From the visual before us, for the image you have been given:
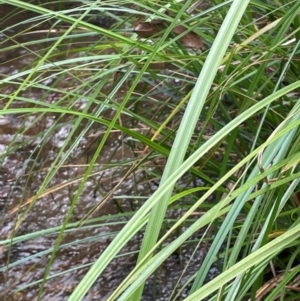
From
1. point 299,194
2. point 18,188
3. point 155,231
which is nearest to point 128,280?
point 155,231

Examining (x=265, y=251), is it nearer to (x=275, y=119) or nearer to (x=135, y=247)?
(x=275, y=119)

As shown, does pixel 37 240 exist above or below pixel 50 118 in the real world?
below

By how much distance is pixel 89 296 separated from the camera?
1.31m

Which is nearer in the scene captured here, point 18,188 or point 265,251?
point 265,251

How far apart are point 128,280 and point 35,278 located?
0.87 meters

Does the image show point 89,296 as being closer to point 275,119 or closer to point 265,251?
point 275,119

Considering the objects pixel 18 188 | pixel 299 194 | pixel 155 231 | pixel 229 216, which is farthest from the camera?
pixel 18 188

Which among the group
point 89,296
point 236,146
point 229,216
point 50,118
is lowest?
point 89,296

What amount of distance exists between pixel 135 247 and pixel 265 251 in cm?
86

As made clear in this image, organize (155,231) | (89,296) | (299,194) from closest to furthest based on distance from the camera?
(155,231) < (299,194) < (89,296)

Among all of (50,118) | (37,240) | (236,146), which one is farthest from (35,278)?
(50,118)

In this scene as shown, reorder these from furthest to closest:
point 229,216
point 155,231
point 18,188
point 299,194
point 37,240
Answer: point 18,188 → point 37,240 → point 299,194 → point 229,216 → point 155,231

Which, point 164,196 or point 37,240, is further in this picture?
point 37,240

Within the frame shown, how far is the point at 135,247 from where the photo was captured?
54.7 inches
